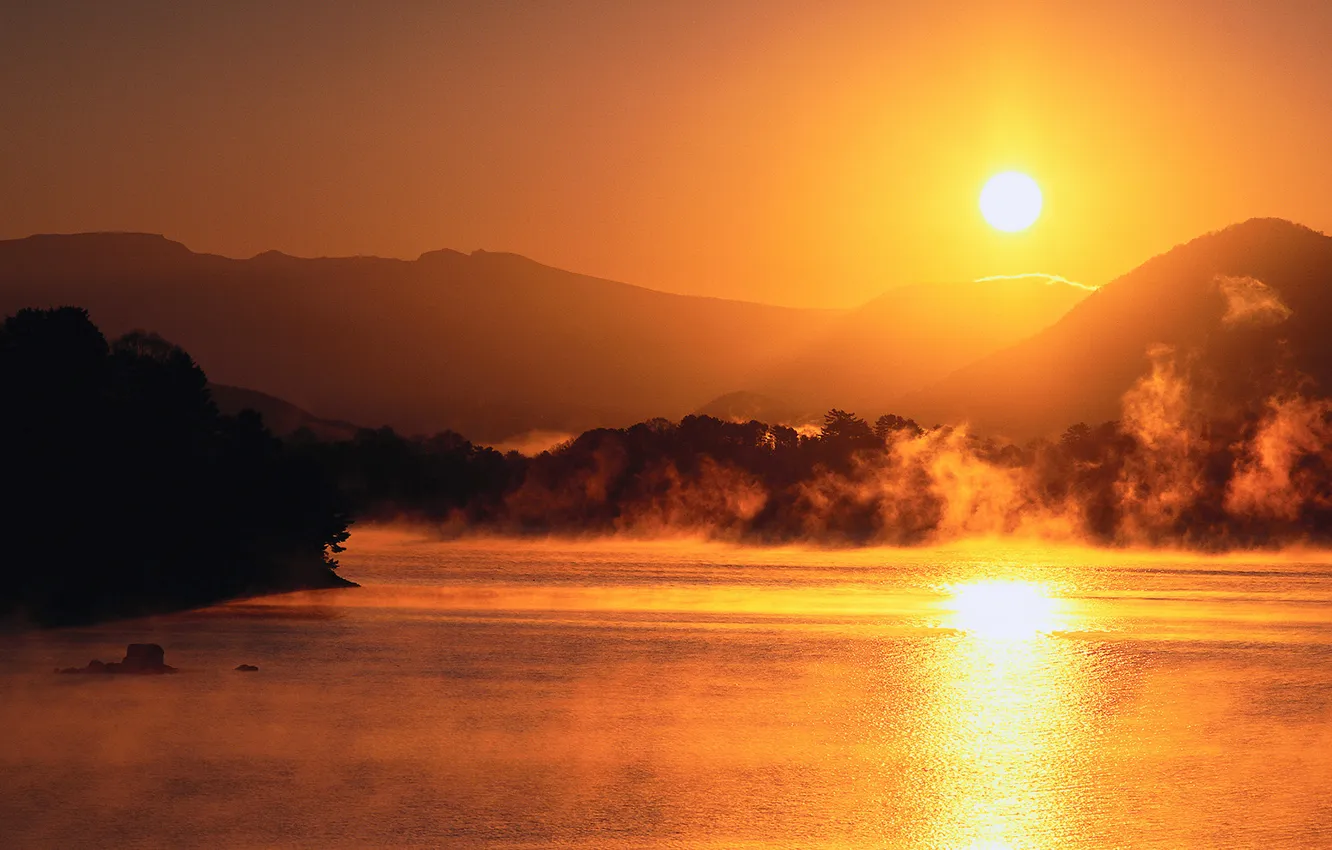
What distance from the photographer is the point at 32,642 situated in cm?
4844

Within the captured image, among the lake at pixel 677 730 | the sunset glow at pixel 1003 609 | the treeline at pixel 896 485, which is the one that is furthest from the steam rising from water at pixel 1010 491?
the lake at pixel 677 730

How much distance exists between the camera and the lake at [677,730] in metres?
22.3

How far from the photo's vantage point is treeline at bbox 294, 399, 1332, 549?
150 m

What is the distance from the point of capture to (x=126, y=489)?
61938 millimetres

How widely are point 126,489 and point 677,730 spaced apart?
37911 mm

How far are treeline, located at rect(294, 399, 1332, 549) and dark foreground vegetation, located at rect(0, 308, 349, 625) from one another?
277 feet

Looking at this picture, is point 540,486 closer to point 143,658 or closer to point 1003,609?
point 1003,609

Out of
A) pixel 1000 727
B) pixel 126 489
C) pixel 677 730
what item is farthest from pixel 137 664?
pixel 126 489

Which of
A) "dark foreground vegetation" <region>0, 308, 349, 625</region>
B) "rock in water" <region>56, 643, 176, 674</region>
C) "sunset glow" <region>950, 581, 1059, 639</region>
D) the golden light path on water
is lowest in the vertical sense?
the golden light path on water

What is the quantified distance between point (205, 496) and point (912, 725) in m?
42.2

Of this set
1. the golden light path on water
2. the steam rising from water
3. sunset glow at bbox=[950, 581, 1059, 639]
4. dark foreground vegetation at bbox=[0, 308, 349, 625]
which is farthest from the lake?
the steam rising from water

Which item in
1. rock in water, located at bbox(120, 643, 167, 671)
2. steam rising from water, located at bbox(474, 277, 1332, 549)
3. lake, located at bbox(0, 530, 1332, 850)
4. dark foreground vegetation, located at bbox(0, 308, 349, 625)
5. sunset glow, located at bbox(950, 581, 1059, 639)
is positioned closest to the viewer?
lake, located at bbox(0, 530, 1332, 850)

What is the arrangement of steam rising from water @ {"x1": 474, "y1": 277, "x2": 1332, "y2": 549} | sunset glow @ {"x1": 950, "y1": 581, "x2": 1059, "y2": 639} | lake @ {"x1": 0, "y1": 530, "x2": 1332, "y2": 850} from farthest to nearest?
steam rising from water @ {"x1": 474, "y1": 277, "x2": 1332, "y2": 549} → sunset glow @ {"x1": 950, "y1": 581, "x2": 1059, "y2": 639} → lake @ {"x1": 0, "y1": 530, "x2": 1332, "y2": 850}

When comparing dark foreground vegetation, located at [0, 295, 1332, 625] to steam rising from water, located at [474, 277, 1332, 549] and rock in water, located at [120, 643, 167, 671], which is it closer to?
steam rising from water, located at [474, 277, 1332, 549]
